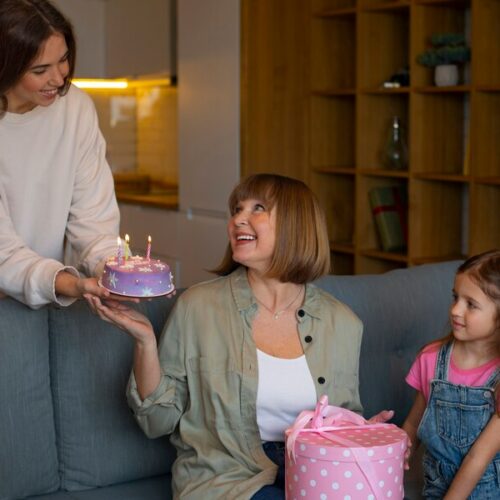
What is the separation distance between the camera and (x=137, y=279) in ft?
6.16

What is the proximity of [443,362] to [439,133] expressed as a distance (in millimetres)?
2189

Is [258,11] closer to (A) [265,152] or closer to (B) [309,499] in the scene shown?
(A) [265,152]

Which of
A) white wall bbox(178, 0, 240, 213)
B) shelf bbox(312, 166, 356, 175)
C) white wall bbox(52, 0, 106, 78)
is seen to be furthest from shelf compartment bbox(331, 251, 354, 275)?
white wall bbox(52, 0, 106, 78)

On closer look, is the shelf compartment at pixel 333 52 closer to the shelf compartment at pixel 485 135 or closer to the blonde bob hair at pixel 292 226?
the shelf compartment at pixel 485 135

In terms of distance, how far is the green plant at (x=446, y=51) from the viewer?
3.93 metres

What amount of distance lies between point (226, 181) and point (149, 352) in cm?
298

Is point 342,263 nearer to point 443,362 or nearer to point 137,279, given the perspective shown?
point 443,362

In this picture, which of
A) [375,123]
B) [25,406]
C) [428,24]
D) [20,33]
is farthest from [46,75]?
[375,123]

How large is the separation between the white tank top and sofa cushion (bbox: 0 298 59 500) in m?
0.50

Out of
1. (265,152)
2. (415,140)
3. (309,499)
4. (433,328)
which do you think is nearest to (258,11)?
(265,152)

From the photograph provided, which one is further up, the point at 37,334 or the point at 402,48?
the point at 402,48

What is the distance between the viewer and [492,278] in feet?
6.69

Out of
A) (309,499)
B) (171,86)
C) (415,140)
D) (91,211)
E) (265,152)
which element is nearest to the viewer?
(309,499)

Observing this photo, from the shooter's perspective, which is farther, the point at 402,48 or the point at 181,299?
the point at 402,48
